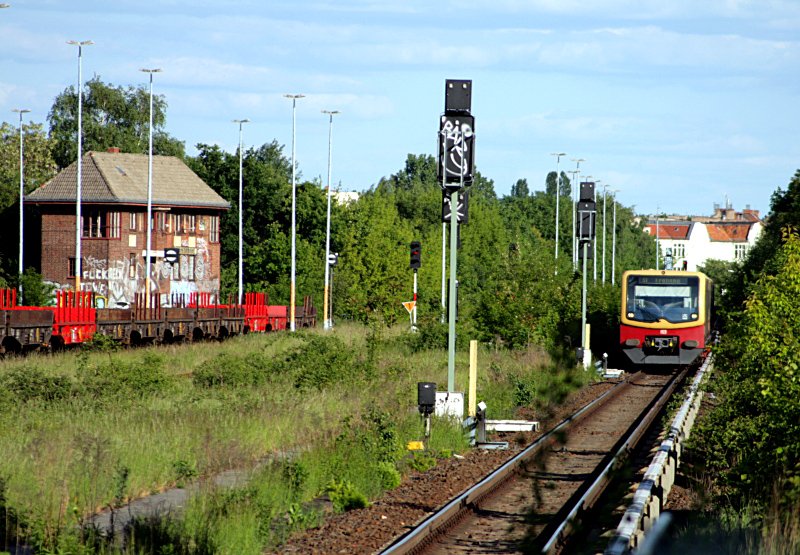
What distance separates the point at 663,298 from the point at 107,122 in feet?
224

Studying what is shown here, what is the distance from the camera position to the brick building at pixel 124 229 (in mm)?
71938

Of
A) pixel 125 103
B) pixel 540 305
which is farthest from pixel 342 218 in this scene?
pixel 540 305

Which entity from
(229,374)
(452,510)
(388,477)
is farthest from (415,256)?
(452,510)

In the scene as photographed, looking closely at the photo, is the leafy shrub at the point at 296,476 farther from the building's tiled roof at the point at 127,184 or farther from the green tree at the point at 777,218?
the building's tiled roof at the point at 127,184

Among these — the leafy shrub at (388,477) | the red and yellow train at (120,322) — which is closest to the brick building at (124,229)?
the red and yellow train at (120,322)

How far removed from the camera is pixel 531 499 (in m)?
13.1

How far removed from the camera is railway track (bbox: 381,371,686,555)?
422cm

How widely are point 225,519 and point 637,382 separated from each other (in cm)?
2641

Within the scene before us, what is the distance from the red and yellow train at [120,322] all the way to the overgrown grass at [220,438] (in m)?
2.62

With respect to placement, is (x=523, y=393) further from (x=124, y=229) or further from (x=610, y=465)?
(x=124, y=229)

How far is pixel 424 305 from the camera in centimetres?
6512

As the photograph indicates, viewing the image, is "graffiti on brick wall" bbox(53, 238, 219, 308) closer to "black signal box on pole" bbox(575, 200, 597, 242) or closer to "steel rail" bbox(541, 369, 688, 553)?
"black signal box on pole" bbox(575, 200, 597, 242)

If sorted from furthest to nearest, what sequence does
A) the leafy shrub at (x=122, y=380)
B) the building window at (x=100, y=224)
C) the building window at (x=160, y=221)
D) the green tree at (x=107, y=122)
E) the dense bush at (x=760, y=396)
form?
the green tree at (x=107, y=122) < the building window at (x=160, y=221) < the building window at (x=100, y=224) < the leafy shrub at (x=122, y=380) < the dense bush at (x=760, y=396)

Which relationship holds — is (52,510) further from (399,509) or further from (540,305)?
(540,305)
